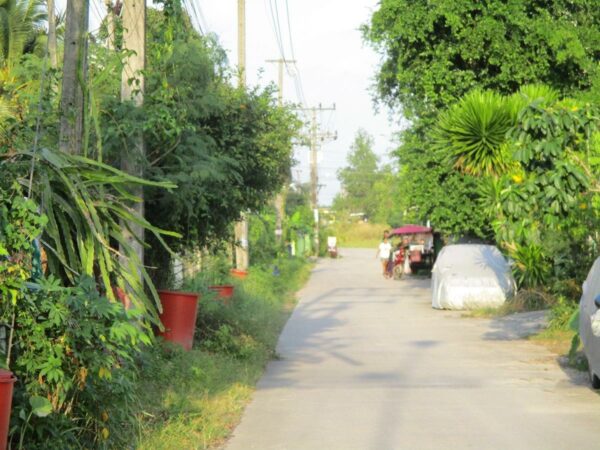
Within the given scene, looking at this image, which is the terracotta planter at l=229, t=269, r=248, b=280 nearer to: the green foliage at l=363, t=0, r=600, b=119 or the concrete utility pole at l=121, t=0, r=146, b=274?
the green foliage at l=363, t=0, r=600, b=119

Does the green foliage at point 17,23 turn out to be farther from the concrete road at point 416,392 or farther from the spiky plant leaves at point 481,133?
the spiky plant leaves at point 481,133

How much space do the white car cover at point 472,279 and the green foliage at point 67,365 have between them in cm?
1967

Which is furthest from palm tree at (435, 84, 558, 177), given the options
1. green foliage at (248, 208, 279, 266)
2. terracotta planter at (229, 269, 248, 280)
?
green foliage at (248, 208, 279, 266)

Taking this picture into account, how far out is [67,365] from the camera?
7.53m

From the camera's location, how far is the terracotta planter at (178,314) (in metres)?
14.5

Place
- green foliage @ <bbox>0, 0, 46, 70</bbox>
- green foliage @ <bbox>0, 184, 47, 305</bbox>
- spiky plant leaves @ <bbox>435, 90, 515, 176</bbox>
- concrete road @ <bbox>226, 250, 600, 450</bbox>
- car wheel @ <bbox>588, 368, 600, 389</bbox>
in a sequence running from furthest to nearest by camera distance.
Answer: green foliage @ <bbox>0, 0, 46, 70</bbox> < spiky plant leaves @ <bbox>435, 90, 515, 176</bbox> < car wheel @ <bbox>588, 368, 600, 389</bbox> < concrete road @ <bbox>226, 250, 600, 450</bbox> < green foliage @ <bbox>0, 184, 47, 305</bbox>

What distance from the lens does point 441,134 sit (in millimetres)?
20594

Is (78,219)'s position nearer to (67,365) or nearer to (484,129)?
(67,365)

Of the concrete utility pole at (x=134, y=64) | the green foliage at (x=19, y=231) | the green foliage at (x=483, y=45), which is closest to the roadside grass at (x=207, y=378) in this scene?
the concrete utility pole at (x=134, y=64)

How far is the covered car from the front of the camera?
1229cm

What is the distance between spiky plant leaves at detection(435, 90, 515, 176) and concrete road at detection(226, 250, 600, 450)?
3.32 meters

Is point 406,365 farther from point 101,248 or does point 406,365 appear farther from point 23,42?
point 23,42

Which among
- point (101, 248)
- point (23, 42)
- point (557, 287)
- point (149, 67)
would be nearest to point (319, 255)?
point (23, 42)

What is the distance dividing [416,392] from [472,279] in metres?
14.5
